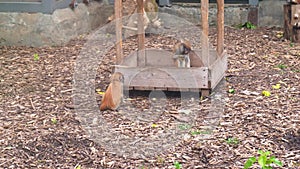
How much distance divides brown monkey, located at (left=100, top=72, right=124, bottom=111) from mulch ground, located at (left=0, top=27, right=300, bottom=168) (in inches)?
2.8

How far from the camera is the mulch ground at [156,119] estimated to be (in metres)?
4.05

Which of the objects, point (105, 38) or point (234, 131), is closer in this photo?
point (234, 131)

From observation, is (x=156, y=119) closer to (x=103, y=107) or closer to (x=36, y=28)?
(x=103, y=107)

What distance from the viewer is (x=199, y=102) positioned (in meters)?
5.17

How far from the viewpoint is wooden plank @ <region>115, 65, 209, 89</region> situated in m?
5.20

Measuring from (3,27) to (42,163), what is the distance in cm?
424

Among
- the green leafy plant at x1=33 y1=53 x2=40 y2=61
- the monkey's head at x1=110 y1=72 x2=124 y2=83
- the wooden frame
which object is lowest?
the green leafy plant at x1=33 y1=53 x2=40 y2=61

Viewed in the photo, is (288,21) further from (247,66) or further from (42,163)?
(42,163)

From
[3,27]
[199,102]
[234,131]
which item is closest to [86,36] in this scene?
[3,27]

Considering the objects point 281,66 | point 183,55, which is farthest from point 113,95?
point 281,66

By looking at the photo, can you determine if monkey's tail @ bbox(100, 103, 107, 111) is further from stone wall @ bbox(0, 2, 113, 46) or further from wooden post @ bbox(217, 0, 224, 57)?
stone wall @ bbox(0, 2, 113, 46)

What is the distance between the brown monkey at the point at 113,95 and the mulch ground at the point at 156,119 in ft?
0.23

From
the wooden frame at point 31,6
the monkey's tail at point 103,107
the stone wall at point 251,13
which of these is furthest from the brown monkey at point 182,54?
the stone wall at point 251,13

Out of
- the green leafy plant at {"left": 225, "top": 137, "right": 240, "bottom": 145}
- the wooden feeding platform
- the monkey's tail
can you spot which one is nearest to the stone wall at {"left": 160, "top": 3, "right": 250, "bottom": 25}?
the wooden feeding platform
